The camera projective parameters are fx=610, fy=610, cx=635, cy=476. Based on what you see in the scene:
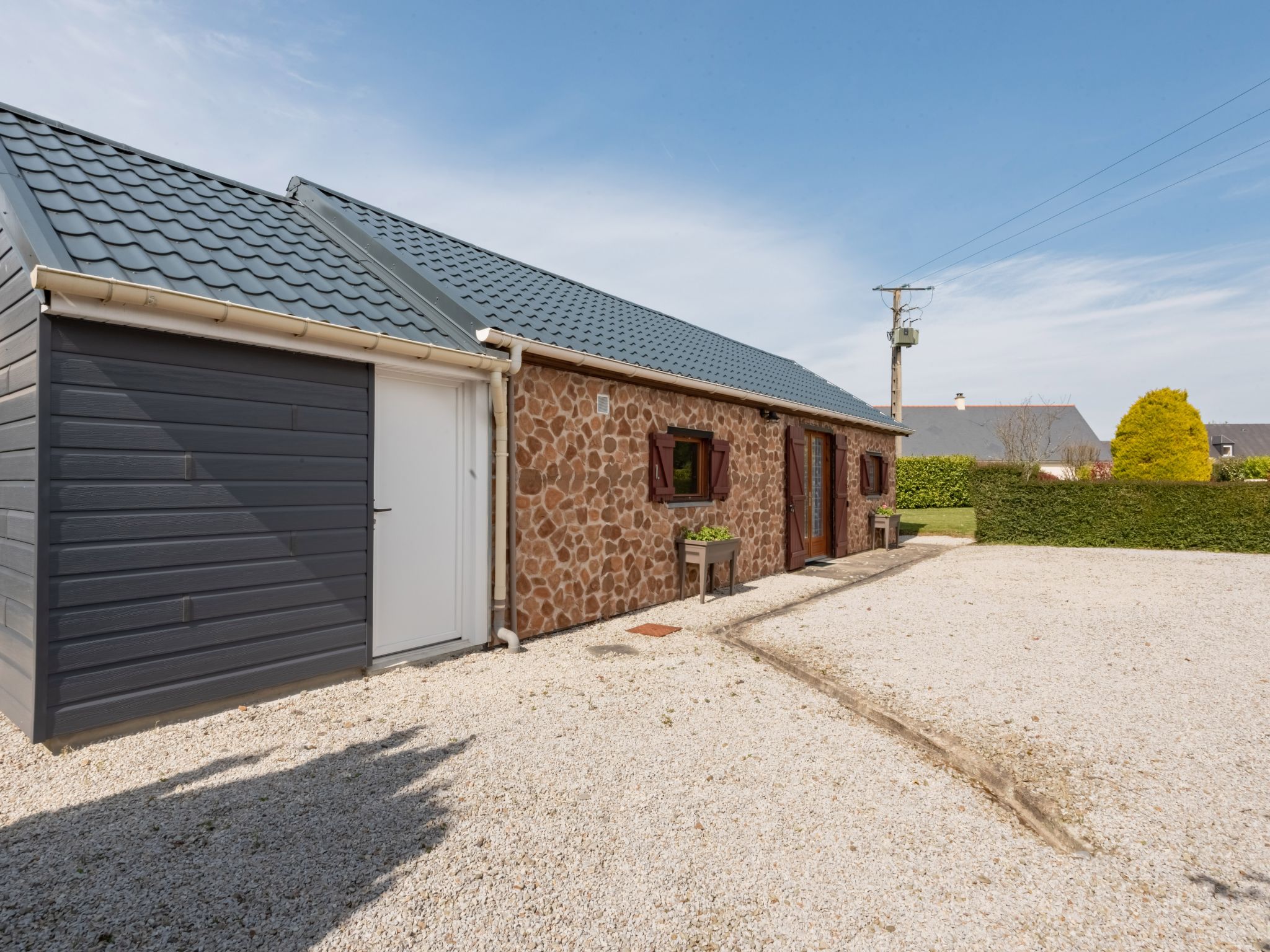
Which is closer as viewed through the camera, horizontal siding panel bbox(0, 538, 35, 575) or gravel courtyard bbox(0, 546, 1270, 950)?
gravel courtyard bbox(0, 546, 1270, 950)

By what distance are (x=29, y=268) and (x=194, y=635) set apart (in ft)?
7.00

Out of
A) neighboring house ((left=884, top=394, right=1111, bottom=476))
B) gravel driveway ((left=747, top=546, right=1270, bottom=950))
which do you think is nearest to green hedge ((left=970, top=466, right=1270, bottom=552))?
gravel driveway ((left=747, top=546, right=1270, bottom=950))

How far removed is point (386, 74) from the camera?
259 inches

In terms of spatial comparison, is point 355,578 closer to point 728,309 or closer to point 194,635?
point 194,635

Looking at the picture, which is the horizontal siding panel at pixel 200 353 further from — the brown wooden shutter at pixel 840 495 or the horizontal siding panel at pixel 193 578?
the brown wooden shutter at pixel 840 495

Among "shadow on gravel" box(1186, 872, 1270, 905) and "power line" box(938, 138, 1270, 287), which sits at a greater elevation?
"power line" box(938, 138, 1270, 287)

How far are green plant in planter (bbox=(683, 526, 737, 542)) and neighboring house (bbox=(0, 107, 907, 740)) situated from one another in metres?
0.46

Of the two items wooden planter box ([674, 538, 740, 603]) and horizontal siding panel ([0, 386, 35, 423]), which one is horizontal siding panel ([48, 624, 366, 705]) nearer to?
horizontal siding panel ([0, 386, 35, 423])

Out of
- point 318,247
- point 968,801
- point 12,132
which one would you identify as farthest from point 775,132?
point 968,801

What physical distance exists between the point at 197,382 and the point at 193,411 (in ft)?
0.56

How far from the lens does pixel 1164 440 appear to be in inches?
704

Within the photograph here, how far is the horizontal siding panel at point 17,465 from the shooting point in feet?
10.4

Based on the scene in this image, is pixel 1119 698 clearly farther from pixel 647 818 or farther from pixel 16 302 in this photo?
pixel 16 302

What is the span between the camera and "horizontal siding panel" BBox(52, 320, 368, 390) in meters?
3.19
